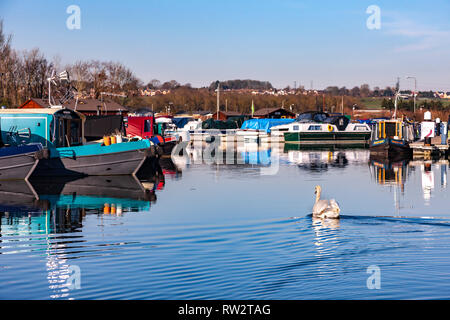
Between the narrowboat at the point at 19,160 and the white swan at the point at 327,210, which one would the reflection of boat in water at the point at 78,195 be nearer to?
the narrowboat at the point at 19,160

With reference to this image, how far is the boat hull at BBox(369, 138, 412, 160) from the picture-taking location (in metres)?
50.2

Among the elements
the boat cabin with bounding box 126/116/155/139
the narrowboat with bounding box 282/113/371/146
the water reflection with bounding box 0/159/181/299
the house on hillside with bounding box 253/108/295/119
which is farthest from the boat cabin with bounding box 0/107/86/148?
the house on hillside with bounding box 253/108/295/119

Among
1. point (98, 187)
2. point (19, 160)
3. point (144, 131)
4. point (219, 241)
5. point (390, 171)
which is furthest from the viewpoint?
point (144, 131)

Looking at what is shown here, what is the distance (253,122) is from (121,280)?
83.0 m

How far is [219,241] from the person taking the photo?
53.8ft

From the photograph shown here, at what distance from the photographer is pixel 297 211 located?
71.5 ft

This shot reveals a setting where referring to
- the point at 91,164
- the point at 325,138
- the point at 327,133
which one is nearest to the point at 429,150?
the point at 327,133

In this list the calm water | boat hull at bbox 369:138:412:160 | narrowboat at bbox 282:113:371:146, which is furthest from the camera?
narrowboat at bbox 282:113:371:146

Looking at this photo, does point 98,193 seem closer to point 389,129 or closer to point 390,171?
point 390,171

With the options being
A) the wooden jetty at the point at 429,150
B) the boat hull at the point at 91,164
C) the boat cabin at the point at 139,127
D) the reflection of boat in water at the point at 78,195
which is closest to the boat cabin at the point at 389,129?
the wooden jetty at the point at 429,150

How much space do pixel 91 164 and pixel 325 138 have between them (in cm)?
4917

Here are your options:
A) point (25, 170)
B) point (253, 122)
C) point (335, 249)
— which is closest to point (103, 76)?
point (253, 122)

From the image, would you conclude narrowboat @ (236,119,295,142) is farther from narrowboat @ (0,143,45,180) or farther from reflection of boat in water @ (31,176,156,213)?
narrowboat @ (0,143,45,180)
